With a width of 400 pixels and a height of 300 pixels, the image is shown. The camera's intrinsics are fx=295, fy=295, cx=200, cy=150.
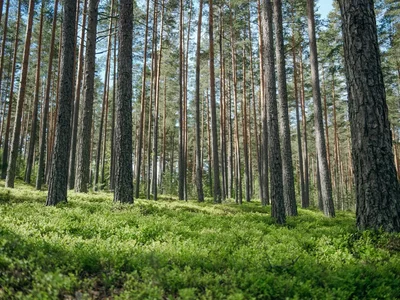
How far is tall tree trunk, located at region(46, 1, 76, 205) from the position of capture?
867 cm

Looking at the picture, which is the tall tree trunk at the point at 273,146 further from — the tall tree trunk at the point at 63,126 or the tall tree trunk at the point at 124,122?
the tall tree trunk at the point at 63,126

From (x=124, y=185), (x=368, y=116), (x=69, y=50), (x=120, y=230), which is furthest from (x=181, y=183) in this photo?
(x=368, y=116)

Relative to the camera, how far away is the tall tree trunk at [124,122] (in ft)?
30.3

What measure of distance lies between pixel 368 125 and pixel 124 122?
674 centimetres

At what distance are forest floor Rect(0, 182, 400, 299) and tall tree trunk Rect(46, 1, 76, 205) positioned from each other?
8.11 feet

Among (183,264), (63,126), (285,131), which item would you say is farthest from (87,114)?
(183,264)

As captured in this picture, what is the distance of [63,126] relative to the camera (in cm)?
875

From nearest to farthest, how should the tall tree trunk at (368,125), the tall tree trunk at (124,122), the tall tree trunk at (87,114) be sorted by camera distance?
the tall tree trunk at (368,125)
the tall tree trunk at (124,122)
the tall tree trunk at (87,114)

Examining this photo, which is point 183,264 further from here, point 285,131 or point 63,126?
point 285,131

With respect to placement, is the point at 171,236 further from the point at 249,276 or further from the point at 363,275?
the point at 363,275

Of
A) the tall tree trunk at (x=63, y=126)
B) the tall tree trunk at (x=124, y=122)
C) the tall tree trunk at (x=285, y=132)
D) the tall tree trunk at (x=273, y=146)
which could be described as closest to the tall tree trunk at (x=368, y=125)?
the tall tree trunk at (x=273, y=146)

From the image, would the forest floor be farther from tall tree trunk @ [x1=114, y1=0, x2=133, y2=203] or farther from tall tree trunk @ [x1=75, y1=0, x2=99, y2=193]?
tall tree trunk @ [x1=75, y1=0, x2=99, y2=193]

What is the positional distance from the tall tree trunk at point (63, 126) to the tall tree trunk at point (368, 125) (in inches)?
299

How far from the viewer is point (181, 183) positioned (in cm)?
1844
